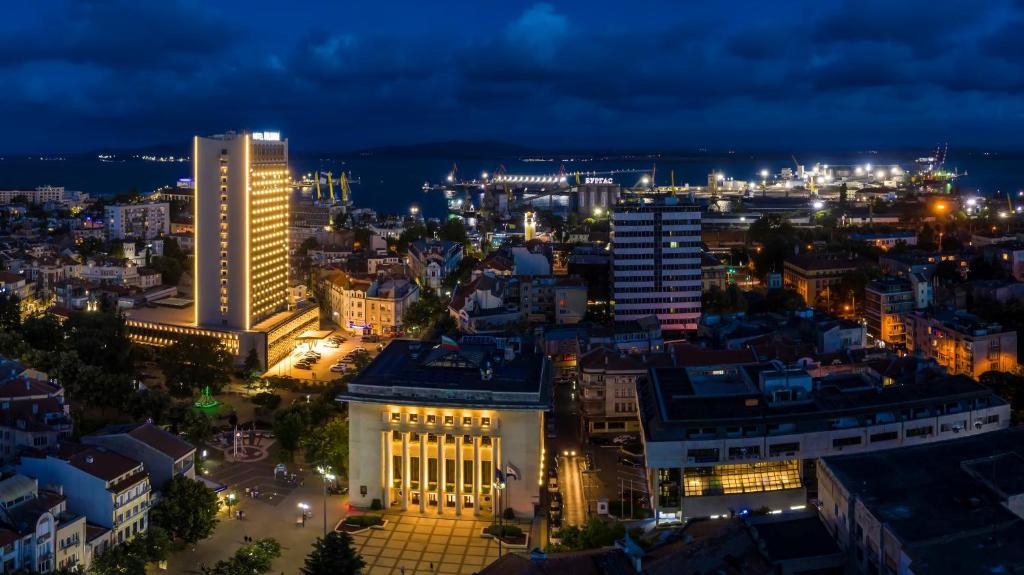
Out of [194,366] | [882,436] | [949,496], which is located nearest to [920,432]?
[882,436]

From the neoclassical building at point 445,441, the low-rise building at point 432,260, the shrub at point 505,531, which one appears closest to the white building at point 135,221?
the low-rise building at point 432,260

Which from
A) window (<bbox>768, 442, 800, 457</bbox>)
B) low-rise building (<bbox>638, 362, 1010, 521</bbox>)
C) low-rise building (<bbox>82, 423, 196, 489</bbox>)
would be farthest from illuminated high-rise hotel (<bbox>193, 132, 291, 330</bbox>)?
window (<bbox>768, 442, 800, 457</bbox>)

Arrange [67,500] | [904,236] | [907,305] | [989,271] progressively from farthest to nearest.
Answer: [904,236], [989,271], [907,305], [67,500]

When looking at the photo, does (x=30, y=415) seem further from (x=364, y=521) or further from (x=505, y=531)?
(x=505, y=531)

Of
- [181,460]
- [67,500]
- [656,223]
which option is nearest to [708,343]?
[656,223]

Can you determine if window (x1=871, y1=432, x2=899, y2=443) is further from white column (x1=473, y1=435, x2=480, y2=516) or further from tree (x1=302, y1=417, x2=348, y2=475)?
tree (x1=302, y1=417, x2=348, y2=475)

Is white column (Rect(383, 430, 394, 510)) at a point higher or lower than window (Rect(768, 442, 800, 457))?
lower

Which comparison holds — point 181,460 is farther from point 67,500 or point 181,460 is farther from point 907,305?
point 907,305
